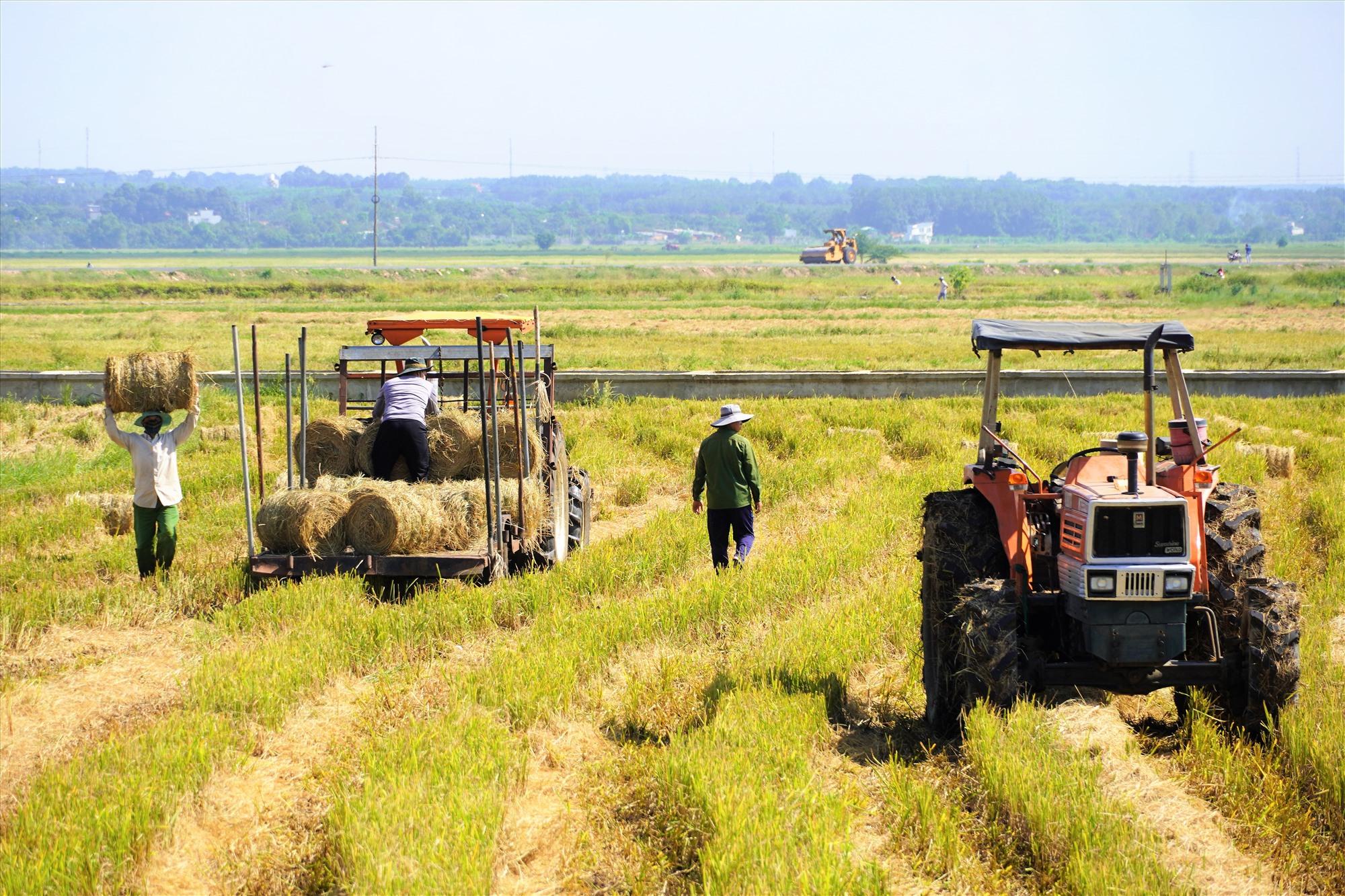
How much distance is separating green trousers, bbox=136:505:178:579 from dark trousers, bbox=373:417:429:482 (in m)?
1.69

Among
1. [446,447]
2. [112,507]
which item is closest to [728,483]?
[446,447]

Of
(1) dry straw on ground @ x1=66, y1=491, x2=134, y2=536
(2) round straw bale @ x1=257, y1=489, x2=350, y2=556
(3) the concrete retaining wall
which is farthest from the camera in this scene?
(3) the concrete retaining wall

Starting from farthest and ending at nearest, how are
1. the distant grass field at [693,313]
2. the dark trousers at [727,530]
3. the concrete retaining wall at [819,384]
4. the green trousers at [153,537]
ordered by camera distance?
the distant grass field at [693,313]
the concrete retaining wall at [819,384]
the green trousers at [153,537]
the dark trousers at [727,530]

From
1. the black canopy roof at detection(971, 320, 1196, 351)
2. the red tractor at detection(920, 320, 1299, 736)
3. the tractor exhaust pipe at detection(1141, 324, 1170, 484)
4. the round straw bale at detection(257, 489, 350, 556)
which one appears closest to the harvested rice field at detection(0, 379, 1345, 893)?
the red tractor at detection(920, 320, 1299, 736)

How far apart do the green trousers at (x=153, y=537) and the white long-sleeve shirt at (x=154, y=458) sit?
0.08 m

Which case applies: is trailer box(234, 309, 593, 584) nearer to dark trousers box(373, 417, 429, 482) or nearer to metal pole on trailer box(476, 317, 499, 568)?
metal pole on trailer box(476, 317, 499, 568)

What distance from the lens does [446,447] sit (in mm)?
10945

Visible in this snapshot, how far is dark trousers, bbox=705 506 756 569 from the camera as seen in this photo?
1034 centimetres

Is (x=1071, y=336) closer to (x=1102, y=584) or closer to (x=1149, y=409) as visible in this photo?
(x=1149, y=409)

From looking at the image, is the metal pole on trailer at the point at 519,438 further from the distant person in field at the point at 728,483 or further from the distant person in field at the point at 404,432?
the distant person in field at the point at 728,483

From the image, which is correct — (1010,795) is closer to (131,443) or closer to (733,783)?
(733,783)

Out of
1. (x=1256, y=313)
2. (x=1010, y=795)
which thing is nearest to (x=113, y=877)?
(x=1010, y=795)

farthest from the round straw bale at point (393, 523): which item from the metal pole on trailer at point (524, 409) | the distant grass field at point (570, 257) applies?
the distant grass field at point (570, 257)

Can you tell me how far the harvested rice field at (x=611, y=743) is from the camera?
538cm
